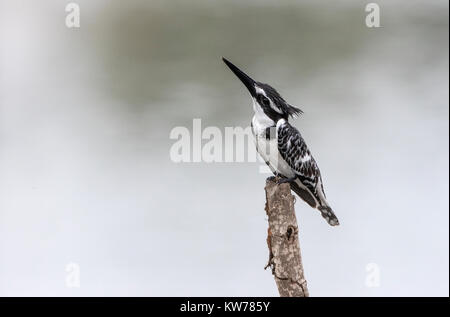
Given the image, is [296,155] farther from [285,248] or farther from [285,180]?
[285,248]

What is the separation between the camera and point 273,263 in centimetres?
435

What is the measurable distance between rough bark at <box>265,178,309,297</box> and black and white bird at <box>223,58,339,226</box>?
0.73m

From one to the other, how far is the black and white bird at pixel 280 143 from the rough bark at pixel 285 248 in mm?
726

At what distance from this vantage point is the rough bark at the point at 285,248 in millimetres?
4266

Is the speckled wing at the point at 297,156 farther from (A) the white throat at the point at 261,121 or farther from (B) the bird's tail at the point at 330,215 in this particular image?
(B) the bird's tail at the point at 330,215

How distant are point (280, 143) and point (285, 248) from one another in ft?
3.83

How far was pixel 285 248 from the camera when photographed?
14.1ft

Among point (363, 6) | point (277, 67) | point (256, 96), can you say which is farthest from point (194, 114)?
point (256, 96)

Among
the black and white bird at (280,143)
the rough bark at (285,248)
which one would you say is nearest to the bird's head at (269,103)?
the black and white bird at (280,143)

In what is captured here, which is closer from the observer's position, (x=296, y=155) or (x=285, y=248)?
(x=285, y=248)

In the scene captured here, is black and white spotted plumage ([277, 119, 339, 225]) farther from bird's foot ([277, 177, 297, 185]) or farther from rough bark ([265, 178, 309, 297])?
rough bark ([265, 178, 309, 297])

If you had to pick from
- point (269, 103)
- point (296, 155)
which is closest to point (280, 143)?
point (296, 155)
